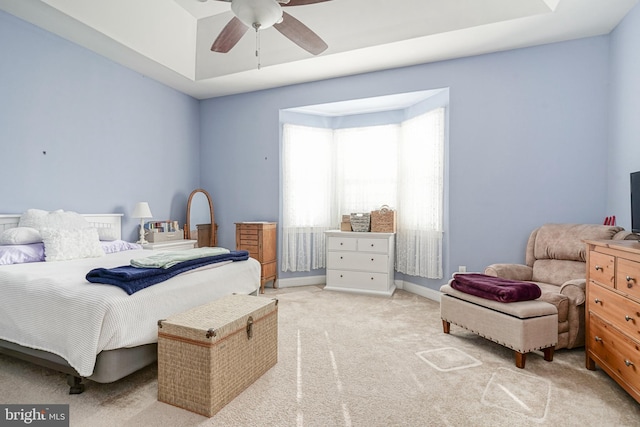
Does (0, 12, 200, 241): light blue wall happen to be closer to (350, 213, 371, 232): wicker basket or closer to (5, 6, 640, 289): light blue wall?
(5, 6, 640, 289): light blue wall

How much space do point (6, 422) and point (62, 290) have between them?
0.71 m

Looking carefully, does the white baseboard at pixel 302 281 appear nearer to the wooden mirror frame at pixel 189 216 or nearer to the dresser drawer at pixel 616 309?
the wooden mirror frame at pixel 189 216

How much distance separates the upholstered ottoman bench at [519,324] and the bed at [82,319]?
217 centimetres

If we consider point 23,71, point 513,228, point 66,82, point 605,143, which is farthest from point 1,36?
point 605,143

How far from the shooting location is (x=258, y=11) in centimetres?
204

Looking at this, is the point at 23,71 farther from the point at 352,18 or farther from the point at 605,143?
the point at 605,143

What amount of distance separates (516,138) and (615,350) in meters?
2.33

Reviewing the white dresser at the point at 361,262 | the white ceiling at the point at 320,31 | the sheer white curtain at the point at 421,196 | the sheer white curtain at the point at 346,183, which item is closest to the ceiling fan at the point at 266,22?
the white ceiling at the point at 320,31

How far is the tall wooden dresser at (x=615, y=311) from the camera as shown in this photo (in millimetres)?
1823

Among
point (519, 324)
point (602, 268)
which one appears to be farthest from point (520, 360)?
point (602, 268)

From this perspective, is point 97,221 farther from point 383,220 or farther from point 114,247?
point 383,220

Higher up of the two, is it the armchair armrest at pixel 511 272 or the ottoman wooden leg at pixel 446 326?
the armchair armrest at pixel 511 272

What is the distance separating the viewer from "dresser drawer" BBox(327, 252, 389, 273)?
4336 millimetres

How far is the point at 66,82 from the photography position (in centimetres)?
353
